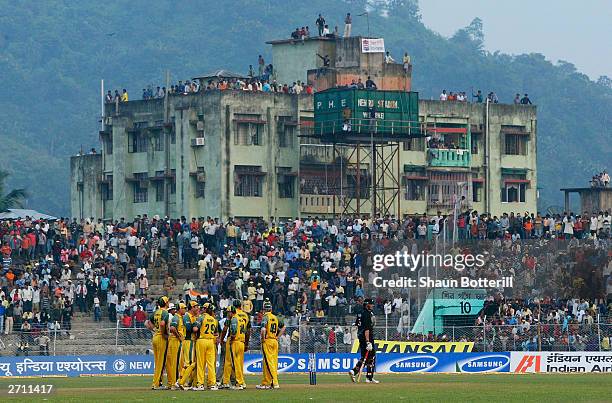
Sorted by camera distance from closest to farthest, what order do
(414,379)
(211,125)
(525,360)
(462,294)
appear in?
(414,379) → (525,360) → (462,294) → (211,125)

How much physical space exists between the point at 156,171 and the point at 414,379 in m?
56.0

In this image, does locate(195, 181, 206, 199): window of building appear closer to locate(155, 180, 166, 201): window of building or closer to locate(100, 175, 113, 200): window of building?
locate(155, 180, 166, 201): window of building

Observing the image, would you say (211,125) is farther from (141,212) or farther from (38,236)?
(38,236)

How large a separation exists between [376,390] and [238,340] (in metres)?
→ 4.35

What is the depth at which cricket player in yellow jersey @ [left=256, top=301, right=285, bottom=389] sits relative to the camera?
48.7 m

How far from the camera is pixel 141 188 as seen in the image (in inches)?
4422

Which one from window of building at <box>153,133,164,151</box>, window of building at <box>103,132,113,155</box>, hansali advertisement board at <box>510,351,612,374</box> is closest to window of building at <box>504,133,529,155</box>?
window of building at <box>153,133,164,151</box>

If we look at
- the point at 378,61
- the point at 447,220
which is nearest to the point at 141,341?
the point at 447,220

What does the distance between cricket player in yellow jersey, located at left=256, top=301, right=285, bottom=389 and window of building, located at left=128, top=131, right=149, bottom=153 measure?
63291 mm

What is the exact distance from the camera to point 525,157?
117625 millimetres

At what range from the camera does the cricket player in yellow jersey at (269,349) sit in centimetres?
4866

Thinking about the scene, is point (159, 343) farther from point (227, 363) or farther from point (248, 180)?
point (248, 180)

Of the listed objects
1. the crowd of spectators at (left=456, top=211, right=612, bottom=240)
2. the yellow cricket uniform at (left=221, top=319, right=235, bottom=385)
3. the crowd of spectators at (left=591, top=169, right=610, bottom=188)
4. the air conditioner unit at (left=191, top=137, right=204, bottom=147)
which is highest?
the air conditioner unit at (left=191, top=137, right=204, bottom=147)

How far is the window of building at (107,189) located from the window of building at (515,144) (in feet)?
82.4
